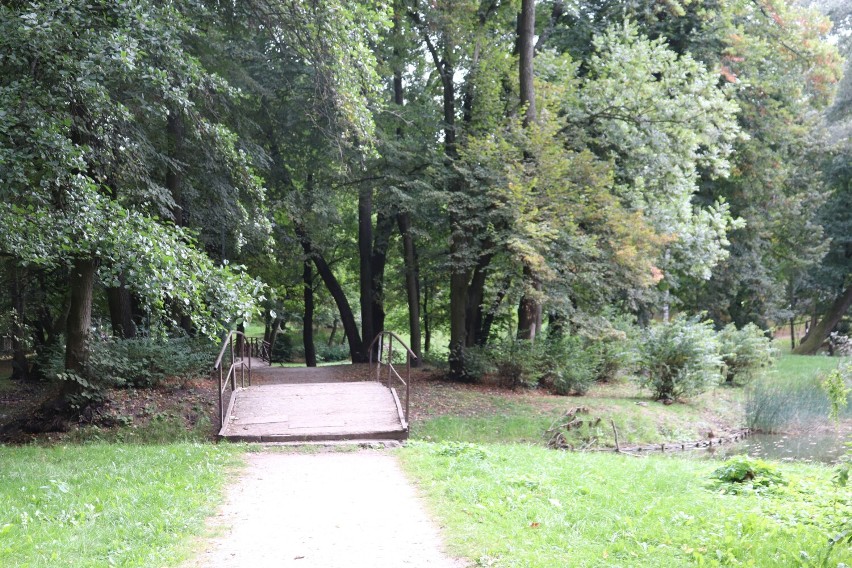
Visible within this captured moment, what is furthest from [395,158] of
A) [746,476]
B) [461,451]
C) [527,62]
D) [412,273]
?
[746,476]

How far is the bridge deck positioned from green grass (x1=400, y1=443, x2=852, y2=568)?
7.18ft

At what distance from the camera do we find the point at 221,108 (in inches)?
574

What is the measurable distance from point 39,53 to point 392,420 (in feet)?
20.5

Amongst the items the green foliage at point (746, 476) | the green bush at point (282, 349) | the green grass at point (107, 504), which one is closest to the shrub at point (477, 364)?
the green grass at point (107, 504)

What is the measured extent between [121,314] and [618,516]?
12.1 meters

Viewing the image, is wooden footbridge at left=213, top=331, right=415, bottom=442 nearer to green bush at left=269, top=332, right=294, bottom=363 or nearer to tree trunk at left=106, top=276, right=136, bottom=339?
tree trunk at left=106, top=276, right=136, bottom=339

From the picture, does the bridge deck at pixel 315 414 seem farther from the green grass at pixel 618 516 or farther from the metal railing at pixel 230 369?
the green grass at pixel 618 516

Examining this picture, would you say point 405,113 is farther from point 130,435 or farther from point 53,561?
point 53,561

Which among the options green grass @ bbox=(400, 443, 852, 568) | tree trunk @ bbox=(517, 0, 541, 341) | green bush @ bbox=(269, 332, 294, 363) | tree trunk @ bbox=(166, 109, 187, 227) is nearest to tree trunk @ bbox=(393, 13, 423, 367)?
tree trunk @ bbox=(517, 0, 541, 341)

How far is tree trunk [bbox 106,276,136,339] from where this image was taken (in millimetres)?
14852

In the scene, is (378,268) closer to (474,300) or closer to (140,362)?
(474,300)

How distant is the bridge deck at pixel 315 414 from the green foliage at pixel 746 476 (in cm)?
424

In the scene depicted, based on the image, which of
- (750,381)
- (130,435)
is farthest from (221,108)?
(750,381)

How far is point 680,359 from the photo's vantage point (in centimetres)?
1711
